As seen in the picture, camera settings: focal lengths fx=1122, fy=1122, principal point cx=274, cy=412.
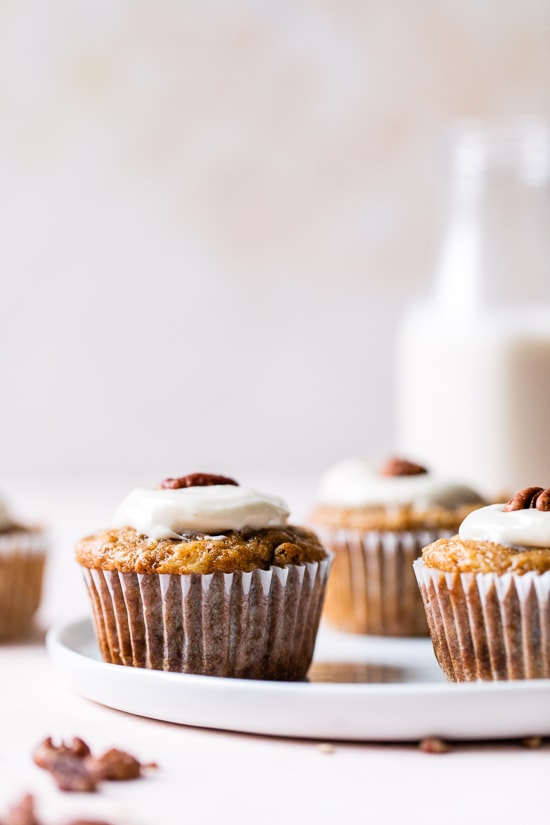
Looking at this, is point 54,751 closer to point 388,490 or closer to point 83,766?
point 83,766

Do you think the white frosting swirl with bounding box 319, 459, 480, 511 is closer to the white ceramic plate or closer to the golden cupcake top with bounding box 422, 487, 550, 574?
the golden cupcake top with bounding box 422, 487, 550, 574

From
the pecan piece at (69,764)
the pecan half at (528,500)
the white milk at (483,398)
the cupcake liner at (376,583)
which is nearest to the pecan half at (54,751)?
the pecan piece at (69,764)

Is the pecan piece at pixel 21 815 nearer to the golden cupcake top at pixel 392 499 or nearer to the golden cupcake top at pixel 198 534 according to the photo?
the golden cupcake top at pixel 198 534

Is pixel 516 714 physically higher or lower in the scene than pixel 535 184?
lower

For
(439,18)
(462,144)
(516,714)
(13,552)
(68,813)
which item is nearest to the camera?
(68,813)

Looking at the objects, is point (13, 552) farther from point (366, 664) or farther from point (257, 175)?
point (257, 175)

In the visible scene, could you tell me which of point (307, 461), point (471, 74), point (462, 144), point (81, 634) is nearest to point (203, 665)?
point (81, 634)

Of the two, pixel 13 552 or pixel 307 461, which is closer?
pixel 13 552

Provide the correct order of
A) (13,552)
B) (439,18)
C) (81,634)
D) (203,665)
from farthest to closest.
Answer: (439,18)
(13,552)
(81,634)
(203,665)

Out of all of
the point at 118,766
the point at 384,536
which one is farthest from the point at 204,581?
the point at 384,536
